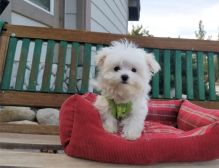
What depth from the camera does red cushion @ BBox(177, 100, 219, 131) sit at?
9.02 ft

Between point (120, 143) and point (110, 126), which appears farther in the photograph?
point (110, 126)

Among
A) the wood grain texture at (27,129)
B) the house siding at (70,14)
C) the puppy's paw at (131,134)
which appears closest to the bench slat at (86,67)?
the wood grain texture at (27,129)

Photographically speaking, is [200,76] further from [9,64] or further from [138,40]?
[9,64]

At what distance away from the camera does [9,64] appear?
3492mm

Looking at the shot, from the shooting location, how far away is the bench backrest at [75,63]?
11.5ft

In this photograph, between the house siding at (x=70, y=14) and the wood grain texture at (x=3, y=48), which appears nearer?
the wood grain texture at (x=3, y=48)

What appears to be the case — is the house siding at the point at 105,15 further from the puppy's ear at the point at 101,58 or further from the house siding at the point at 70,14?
the puppy's ear at the point at 101,58

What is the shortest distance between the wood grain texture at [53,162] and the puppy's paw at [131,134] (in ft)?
0.93

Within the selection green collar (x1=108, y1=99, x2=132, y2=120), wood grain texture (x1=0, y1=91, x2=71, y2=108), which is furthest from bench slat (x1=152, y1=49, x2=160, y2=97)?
green collar (x1=108, y1=99, x2=132, y2=120)

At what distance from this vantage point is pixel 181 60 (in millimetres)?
3748

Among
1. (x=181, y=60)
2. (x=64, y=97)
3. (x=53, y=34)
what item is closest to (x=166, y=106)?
(x=181, y=60)

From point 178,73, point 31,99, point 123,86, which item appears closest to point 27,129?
point 31,99

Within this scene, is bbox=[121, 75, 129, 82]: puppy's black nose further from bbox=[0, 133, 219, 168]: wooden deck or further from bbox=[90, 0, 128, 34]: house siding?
bbox=[90, 0, 128, 34]: house siding

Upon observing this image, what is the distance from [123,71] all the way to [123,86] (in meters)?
0.09
